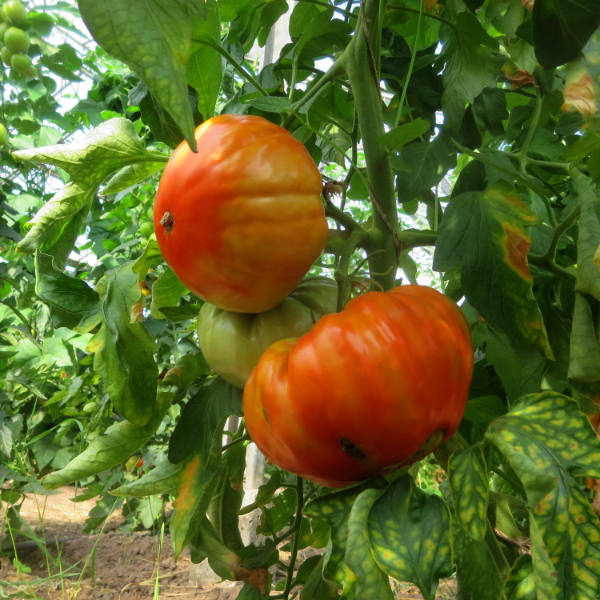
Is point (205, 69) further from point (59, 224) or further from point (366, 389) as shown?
point (366, 389)

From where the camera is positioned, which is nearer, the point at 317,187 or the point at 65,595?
the point at 317,187

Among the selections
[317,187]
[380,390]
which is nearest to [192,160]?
[317,187]

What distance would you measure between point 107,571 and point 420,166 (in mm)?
1689

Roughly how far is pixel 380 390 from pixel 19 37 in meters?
1.56

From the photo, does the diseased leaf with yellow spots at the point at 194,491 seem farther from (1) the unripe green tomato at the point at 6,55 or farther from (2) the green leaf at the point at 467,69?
(1) the unripe green tomato at the point at 6,55

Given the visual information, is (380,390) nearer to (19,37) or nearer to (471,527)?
(471,527)

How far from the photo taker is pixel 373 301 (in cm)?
36

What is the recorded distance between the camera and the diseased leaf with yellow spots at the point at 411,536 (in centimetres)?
28

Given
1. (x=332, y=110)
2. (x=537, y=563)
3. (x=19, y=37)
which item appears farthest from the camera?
(x=19, y=37)

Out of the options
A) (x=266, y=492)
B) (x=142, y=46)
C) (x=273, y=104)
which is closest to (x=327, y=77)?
(x=273, y=104)

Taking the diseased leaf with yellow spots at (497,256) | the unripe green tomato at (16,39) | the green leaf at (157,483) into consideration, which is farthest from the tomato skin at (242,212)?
the unripe green tomato at (16,39)

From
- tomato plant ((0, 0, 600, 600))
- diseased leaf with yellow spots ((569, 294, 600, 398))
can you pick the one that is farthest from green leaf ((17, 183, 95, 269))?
diseased leaf with yellow spots ((569, 294, 600, 398))

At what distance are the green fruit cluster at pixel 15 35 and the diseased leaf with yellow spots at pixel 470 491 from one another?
1603 millimetres

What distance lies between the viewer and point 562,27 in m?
0.36
